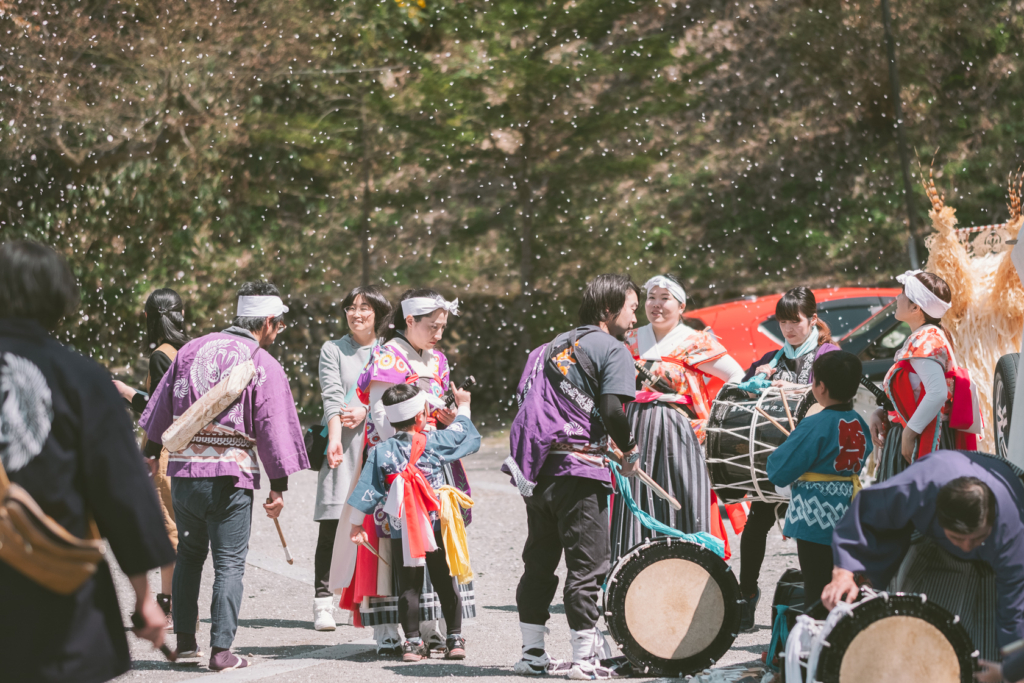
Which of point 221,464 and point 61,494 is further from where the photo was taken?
point 221,464

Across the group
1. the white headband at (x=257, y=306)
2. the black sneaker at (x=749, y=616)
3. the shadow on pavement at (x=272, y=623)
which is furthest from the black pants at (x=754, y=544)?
the white headband at (x=257, y=306)

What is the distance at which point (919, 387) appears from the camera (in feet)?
15.9

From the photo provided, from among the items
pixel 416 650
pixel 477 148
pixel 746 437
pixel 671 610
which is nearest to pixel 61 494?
pixel 671 610

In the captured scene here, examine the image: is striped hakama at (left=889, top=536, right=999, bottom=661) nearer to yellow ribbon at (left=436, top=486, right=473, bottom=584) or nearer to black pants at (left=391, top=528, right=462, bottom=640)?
yellow ribbon at (left=436, top=486, right=473, bottom=584)

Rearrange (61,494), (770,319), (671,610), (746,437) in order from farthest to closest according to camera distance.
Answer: (770,319)
(746,437)
(671,610)
(61,494)

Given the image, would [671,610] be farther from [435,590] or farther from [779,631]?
[435,590]

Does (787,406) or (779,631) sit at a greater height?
(787,406)

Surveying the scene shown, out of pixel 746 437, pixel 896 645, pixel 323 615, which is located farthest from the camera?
pixel 323 615

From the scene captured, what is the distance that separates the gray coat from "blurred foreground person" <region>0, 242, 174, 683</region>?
3.21 m

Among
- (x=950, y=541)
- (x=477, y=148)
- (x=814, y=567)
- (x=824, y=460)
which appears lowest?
(x=814, y=567)

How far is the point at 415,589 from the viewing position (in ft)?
16.0

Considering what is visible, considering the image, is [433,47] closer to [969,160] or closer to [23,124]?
[23,124]

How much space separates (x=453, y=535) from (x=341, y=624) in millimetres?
1383

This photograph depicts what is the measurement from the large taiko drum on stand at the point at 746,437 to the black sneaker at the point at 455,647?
1433 millimetres
